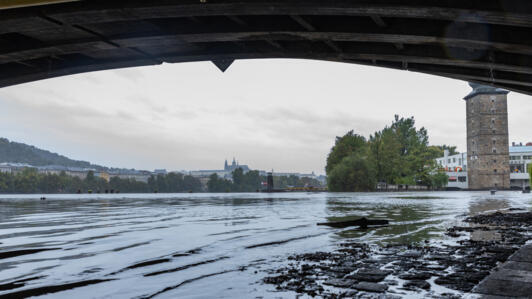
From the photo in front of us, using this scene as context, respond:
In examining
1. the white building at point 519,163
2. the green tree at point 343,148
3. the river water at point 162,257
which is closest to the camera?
the river water at point 162,257

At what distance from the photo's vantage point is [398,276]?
19.9 ft

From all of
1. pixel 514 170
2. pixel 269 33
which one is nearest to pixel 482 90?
pixel 514 170

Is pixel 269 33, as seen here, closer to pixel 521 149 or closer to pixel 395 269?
pixel 395 269

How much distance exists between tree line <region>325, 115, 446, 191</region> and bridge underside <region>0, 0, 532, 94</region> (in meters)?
82.0

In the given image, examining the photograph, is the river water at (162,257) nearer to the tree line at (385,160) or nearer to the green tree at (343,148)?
the tree line at (385,160)

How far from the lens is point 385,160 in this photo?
103 meters

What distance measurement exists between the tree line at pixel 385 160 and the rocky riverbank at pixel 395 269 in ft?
287

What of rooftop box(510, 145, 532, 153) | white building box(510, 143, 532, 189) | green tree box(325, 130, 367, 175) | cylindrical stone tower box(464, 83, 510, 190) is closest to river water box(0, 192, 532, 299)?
green tree box(325, 130, 367, 175)

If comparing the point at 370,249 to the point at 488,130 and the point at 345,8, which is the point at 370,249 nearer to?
the point at 345,8

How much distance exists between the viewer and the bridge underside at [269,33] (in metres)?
8.56

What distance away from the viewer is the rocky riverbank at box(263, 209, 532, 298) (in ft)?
17.3

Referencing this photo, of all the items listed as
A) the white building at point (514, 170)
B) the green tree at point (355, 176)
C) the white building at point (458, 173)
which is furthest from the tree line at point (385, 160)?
the white building at point (514, 170)

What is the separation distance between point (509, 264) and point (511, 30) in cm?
666

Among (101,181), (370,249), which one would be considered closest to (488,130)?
A: (370,249)
